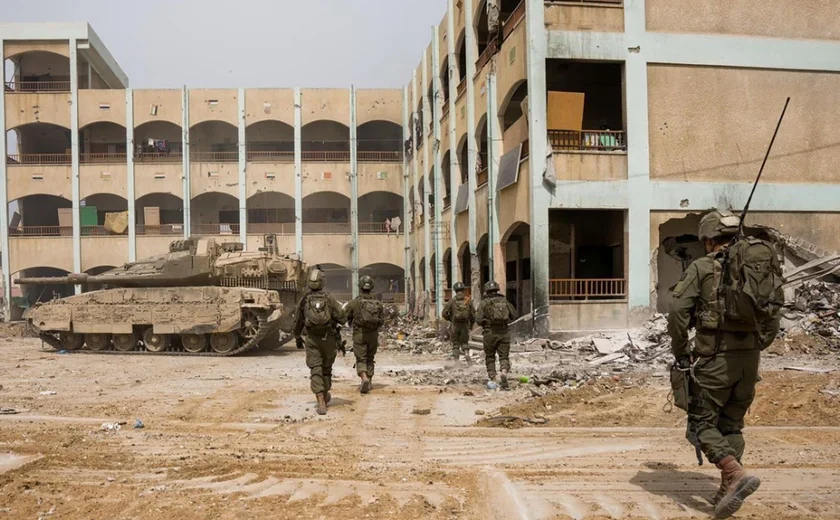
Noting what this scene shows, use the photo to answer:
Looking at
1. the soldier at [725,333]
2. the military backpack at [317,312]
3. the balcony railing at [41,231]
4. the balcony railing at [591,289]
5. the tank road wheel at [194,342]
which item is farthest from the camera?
the balcony railing at [41,231]

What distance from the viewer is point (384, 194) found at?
35.5m

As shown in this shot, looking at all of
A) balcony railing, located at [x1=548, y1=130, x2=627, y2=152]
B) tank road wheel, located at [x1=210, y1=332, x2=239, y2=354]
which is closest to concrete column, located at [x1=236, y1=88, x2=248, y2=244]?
tank road wheel, located at [x1=210, y1=332, x2=239, y2=354]

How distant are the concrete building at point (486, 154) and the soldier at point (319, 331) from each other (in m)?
8.46

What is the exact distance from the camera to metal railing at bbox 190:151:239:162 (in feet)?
109

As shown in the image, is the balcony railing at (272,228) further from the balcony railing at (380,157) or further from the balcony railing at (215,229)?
the balcony railing at (380,157)

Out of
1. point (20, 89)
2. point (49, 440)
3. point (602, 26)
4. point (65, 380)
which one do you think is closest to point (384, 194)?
point (20, 89)

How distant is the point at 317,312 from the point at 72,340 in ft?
43.2

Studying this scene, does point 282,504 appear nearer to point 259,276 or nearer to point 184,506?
point 184,506

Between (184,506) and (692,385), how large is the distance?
329 cm

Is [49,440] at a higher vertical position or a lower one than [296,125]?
lower

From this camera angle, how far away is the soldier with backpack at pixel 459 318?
13.7 meters

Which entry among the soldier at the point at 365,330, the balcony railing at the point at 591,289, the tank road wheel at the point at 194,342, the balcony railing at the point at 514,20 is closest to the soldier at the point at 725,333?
the soldier at the point at 365,330

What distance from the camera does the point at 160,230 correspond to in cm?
3241

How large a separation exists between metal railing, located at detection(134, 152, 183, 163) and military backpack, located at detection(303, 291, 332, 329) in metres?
26.3
